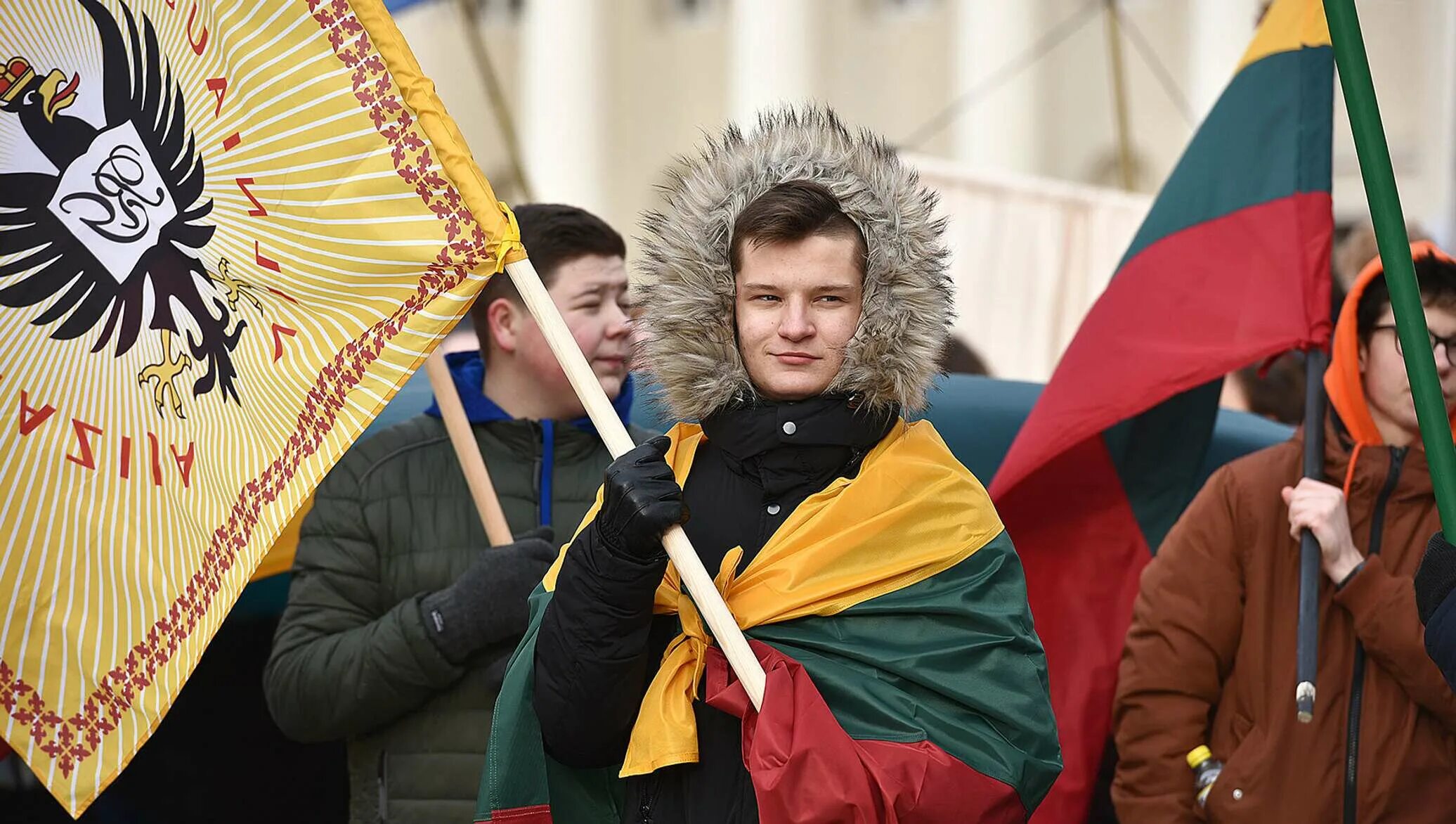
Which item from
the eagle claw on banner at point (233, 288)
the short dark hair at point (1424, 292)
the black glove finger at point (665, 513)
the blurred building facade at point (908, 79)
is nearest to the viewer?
the black glove finger at point (665, 513)

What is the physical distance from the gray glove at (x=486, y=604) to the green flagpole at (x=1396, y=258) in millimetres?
1506

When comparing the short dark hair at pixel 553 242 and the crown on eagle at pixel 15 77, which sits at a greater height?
the crown on eagle at pixel 15 77

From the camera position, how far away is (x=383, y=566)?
3305 millimetres

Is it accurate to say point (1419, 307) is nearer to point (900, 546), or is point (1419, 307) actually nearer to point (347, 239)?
point (900, 546)

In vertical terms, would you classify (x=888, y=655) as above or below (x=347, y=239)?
below

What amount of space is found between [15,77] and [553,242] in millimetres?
1089

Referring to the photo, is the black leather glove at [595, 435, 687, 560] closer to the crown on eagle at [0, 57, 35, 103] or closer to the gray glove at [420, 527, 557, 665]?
the gray glove at [420, 527, 557, 665]

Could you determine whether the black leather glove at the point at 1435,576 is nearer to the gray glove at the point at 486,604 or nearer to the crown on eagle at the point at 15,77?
the gray glove at the point at 486,604

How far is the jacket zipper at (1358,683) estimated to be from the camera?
3182mm

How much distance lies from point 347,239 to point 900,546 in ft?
3.14

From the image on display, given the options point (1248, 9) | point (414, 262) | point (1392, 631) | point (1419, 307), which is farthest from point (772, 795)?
point (1248, 9)

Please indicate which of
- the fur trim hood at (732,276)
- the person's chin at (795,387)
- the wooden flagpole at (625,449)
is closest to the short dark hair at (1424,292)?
the fur trim hood at (732,276)

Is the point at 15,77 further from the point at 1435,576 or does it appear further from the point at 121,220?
the point at 1435,576

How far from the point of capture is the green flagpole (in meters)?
2.44
